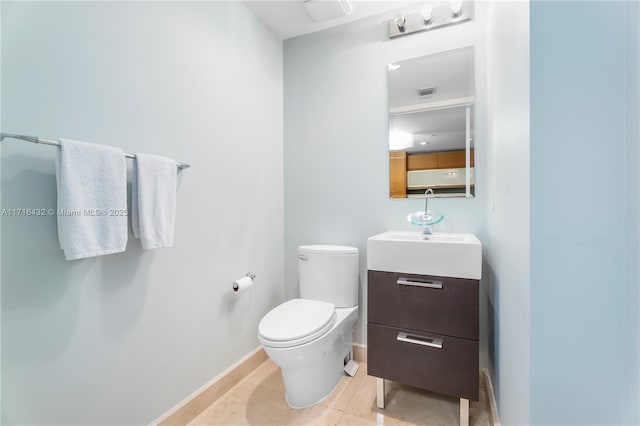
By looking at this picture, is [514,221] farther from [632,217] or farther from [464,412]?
[464,412]

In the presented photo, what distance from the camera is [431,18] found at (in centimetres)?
171

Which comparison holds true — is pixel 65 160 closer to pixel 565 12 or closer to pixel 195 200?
pixel 195 200

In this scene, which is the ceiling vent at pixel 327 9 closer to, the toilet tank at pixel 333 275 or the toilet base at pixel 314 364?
the toilet tank at pixel 333 275

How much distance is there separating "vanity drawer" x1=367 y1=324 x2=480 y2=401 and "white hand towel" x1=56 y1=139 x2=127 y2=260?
→ 1.24m

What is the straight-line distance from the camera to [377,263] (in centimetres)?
142

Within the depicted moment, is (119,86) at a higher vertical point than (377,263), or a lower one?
higher

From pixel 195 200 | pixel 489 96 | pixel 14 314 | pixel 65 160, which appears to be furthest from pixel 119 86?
pixel 489 96

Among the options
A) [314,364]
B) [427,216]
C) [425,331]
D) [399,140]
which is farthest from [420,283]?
[399,140]

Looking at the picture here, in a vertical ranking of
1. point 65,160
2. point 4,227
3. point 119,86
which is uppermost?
point 119,86

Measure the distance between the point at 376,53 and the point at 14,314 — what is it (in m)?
2.17

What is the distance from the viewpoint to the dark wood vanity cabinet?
1.24 metres

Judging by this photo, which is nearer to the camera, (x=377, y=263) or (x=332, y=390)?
(x=377, y=263)

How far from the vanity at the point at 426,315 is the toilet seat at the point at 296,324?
0.26 metres

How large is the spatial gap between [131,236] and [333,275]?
112 centimetres
